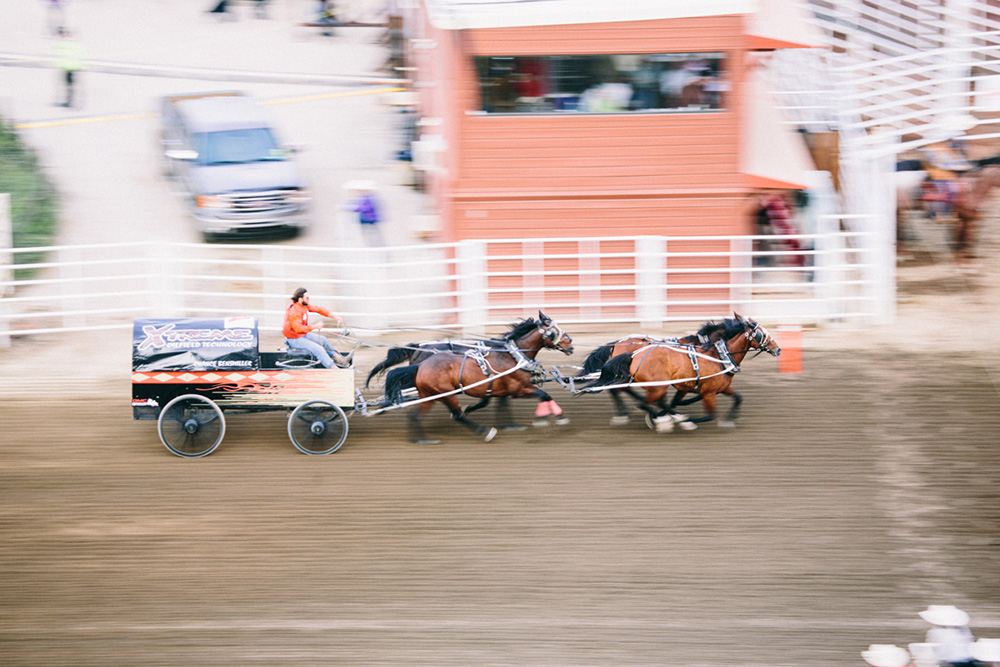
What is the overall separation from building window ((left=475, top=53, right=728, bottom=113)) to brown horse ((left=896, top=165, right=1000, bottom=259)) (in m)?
4.31

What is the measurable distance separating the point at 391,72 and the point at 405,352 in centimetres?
1593

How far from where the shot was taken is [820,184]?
1553 cm

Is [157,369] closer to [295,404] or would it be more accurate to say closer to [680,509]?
[295,404]

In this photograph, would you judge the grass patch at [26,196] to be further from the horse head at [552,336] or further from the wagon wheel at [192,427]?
the horse head at [552,336]

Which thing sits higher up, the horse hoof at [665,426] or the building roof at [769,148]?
the building roof at [769,148]

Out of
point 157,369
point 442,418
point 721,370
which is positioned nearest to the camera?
point 157,369

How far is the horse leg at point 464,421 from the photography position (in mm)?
10875

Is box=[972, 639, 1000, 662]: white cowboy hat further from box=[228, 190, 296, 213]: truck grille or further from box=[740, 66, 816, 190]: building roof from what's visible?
box=[228, 190, 296, 213]: truck grille

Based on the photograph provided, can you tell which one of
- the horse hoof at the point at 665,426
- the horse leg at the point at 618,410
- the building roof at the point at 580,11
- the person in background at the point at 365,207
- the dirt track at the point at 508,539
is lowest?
the dirt track at the point at 508,539

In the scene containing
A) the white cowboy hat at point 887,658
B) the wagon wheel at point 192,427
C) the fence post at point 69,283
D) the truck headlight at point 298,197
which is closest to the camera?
Result: the white cowboy hat at point 887,658

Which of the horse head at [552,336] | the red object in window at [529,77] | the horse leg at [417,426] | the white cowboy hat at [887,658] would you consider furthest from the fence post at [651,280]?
the white cowboy hat at [887,658]

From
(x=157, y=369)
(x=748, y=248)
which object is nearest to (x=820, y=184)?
(x=748, y=248)

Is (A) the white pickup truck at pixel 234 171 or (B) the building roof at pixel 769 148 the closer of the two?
(B) the building roof at pixel 769 148

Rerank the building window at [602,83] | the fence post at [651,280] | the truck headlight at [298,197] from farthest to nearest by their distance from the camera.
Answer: the truck headlight at [298,197] < the fence post at [651,280] < the building window at [602,83]
